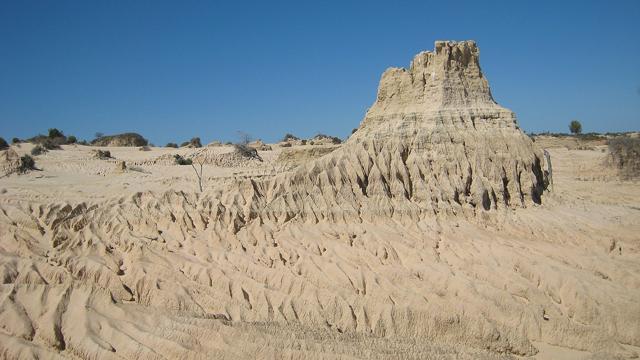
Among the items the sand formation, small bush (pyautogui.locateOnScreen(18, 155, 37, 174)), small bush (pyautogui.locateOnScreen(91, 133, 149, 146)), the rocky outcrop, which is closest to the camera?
the sand formation

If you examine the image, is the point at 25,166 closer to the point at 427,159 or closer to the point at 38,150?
the point at 38,150

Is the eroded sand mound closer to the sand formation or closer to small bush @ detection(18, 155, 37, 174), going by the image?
small bush @ detection(18, 155, 37, 174)

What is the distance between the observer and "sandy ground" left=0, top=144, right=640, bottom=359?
9648mm

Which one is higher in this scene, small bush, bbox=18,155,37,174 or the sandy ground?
small bush, bbox=18,155,37,174

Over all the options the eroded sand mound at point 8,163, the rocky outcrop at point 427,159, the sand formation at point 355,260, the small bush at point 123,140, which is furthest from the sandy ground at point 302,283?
the small bush at point 123,140

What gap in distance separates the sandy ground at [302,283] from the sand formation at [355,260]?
0.04 m

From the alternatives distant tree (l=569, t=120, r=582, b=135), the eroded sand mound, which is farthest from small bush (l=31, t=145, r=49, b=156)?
distant tree (l=569, t=120, r=582, b=135)

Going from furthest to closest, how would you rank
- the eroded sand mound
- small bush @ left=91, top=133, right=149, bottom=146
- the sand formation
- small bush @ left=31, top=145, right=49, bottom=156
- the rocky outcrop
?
small bush @ left=91, top=133, right=149, bottom=146 → small bush @ left=31, top=145, right=49, bottom=156 → the eroded sand mound → the rocky outcrop → the sand formation

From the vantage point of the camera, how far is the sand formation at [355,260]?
389 inches

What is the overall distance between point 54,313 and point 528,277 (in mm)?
10006

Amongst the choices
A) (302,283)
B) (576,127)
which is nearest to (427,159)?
(302,283)

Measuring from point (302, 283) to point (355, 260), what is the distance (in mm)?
1556

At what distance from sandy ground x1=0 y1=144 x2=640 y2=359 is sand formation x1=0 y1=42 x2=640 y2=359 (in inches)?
1.6

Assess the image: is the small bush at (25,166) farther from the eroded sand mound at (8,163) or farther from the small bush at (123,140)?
the small bush at (123,140)
